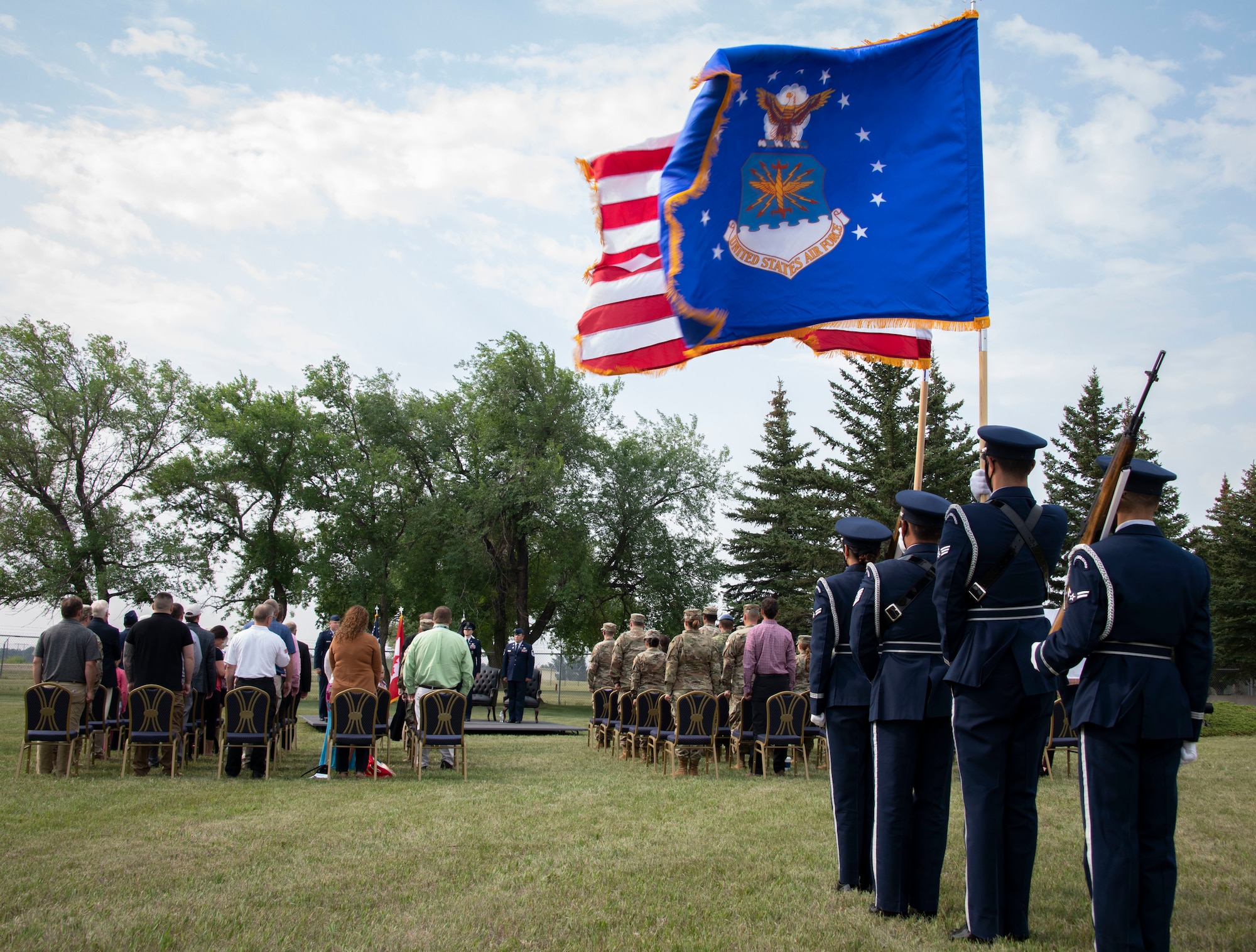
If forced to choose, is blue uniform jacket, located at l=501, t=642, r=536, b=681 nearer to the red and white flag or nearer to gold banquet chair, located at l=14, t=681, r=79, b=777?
the red and white flag

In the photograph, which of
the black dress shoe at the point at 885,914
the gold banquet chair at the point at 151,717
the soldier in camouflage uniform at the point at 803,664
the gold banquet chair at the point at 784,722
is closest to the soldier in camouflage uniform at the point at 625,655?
the soldier in camouflage uniform at the point at 803,664

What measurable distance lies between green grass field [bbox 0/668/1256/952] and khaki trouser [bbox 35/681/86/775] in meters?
0.45

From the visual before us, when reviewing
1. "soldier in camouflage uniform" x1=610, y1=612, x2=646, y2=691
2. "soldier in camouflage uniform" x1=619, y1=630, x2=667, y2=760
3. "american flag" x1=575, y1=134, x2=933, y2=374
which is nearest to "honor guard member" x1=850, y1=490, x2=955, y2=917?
"american flag" x1=575, y1=134, x2=933, y2=374

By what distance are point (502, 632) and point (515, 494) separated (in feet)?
18.7

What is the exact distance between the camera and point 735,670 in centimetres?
1313

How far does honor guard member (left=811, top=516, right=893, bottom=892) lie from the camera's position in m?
5.40

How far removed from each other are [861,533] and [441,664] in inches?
294

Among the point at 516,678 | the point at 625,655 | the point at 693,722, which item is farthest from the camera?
the point at 516,678

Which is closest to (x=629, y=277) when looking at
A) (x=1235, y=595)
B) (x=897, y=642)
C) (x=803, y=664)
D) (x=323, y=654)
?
(x=897, y=642)

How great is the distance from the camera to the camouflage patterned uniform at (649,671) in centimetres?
1384

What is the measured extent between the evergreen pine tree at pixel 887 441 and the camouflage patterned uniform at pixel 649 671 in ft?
73.7

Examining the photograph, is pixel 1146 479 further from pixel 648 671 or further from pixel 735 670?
pixel 648 671

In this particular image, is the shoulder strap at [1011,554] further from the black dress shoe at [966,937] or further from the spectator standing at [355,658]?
the spectator standing at [355,658]

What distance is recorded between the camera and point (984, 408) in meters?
5.72
